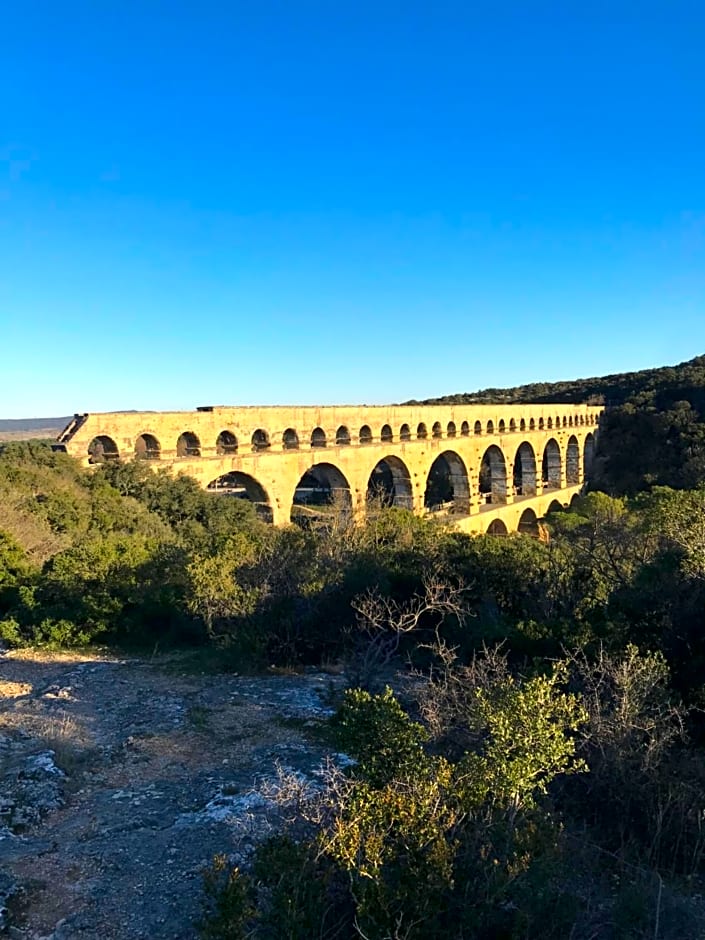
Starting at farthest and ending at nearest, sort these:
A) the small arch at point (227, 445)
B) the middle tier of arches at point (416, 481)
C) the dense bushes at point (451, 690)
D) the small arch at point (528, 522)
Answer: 1. the small arch at point (528, 522)
2. the middle tier of arches at point (416, 481)
3. the small arch at point (227, 445)
4. the dense bushes at point (451, 690)

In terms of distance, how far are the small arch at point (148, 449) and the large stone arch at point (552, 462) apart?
26426 millimetres

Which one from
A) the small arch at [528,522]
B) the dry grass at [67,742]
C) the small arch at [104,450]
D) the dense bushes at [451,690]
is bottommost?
the small arch at [528,522]

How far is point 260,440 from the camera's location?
Answer: 20.0 meters

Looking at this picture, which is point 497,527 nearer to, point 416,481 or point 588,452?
point 416,481

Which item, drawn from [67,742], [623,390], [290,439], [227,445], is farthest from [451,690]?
[623,390]

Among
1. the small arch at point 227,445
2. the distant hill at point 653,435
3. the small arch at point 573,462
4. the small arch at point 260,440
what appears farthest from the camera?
the small arch at point 573,462

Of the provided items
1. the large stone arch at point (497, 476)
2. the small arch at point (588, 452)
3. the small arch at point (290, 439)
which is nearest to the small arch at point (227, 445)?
the small arch at point (290, 439)

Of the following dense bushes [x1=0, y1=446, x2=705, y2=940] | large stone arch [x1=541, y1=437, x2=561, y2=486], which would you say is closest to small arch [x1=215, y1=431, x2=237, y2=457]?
dense bushes [x1=0, y1=446, x2=705, y2=940]

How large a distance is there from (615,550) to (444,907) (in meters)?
7.12

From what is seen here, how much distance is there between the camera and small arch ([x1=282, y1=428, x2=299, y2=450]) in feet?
67.9

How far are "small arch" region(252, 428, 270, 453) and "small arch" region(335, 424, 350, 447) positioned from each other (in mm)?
3709

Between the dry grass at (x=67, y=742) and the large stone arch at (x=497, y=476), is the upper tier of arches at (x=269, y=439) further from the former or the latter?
the dry grass at (x=67, y=742)

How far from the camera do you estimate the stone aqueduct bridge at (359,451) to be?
56.6ft

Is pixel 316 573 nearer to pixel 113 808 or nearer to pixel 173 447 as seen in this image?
pixel 113 808
